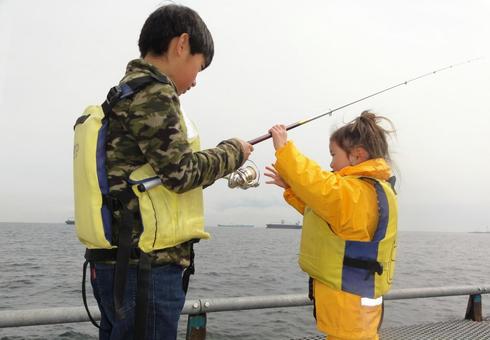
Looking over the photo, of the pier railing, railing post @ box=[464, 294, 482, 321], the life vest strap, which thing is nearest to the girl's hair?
the life vest strap

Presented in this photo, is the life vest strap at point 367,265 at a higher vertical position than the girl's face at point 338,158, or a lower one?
lower

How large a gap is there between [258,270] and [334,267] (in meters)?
21.9

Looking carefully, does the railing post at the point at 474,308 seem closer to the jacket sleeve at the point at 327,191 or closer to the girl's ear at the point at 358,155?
the girl's ear at the point at 358,155

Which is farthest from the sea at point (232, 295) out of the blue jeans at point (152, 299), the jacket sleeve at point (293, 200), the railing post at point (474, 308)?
the blue jeans at point (152, 299)

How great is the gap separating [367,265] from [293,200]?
0.87 m

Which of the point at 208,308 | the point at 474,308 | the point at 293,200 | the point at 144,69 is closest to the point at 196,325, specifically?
the point at 208,308

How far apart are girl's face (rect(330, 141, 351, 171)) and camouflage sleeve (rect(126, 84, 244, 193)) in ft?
4.90

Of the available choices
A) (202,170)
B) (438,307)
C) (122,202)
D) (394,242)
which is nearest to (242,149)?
(202,170)

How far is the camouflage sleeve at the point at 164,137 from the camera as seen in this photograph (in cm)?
181

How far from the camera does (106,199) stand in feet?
6.15

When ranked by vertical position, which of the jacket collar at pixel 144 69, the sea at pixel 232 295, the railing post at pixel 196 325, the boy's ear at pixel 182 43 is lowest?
the sea at pixel 232 295

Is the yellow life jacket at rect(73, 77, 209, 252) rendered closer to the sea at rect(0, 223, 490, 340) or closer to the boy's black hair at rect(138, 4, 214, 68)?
the boy's black hair at rect(138, 4, 214, 68)

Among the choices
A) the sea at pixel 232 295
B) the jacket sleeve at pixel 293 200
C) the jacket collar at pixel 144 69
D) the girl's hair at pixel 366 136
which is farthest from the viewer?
the sea at pixel 232 295

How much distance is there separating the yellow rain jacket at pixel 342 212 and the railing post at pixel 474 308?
11.1ft
